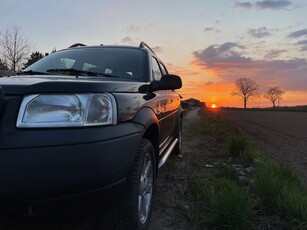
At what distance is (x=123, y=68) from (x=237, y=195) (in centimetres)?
180

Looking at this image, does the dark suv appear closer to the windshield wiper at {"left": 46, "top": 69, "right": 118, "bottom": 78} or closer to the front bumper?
the front bumper

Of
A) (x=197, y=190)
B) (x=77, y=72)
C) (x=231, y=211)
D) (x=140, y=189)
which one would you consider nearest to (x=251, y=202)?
(x=231, y=211)

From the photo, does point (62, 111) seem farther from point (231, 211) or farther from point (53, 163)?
point (231, 211)

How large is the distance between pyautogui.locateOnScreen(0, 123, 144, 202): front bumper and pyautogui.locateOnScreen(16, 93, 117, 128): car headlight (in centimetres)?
6

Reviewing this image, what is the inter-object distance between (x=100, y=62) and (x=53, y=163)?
214 centimetres

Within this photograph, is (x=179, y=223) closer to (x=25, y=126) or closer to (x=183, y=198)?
(x=183, y=198)

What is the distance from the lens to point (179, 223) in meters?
3.62

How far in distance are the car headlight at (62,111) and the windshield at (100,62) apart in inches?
52.2

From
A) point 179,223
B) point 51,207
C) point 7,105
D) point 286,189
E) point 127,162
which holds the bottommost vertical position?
point 179,223

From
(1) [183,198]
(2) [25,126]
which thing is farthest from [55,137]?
(1) [183,198]

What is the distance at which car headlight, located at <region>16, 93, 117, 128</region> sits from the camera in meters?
2.28

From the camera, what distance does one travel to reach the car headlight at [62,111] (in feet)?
7.49

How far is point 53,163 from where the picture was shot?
216 centimetres

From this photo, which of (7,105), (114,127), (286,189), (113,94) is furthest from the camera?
(286,189)
